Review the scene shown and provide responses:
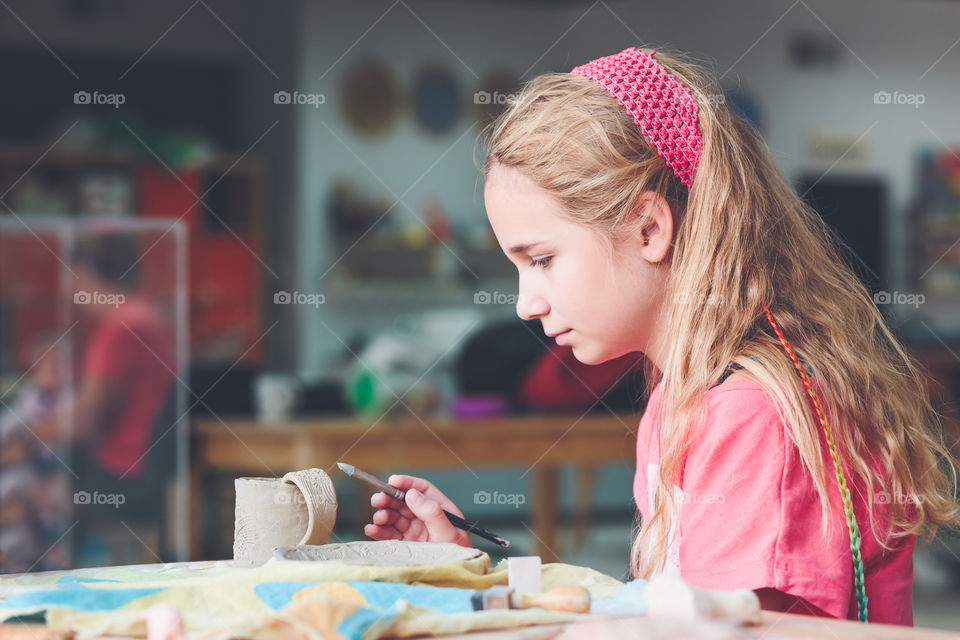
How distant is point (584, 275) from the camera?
1099 mm

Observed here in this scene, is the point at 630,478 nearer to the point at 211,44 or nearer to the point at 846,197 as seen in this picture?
the point at 846,197

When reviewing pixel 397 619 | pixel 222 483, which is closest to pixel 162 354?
pixel 222 483

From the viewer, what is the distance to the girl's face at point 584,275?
1.10m

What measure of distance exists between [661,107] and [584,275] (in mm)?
209

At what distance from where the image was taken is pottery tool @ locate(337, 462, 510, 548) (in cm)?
105

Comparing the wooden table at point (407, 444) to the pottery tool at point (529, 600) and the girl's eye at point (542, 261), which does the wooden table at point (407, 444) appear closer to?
the girl's eye at point (542, 261)

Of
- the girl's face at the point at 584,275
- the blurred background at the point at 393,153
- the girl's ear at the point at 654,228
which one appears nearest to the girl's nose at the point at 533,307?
the girl's face at the point at 584,275

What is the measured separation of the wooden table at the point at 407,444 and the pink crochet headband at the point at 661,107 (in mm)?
2033

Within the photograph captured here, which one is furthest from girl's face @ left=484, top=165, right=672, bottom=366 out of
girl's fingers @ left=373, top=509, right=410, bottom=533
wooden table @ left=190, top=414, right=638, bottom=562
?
wooden table @ left=190, top=414, right=638, bottom=562

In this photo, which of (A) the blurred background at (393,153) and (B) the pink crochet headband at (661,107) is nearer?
(B) the pink crochet headband at (661,107)

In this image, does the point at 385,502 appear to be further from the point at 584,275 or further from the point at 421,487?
the point at 584,275

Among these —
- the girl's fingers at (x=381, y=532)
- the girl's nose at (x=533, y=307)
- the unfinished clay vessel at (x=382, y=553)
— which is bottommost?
the unfinished clay vessel at (x=382, y=553)

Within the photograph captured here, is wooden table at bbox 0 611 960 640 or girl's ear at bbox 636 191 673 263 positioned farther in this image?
girl's ear at bbox 636 191 673 263

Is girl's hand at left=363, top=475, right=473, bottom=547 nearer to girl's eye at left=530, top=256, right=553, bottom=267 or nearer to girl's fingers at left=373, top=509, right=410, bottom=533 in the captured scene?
girl's fingers at left=373, top=509, right=410, bottom=533
